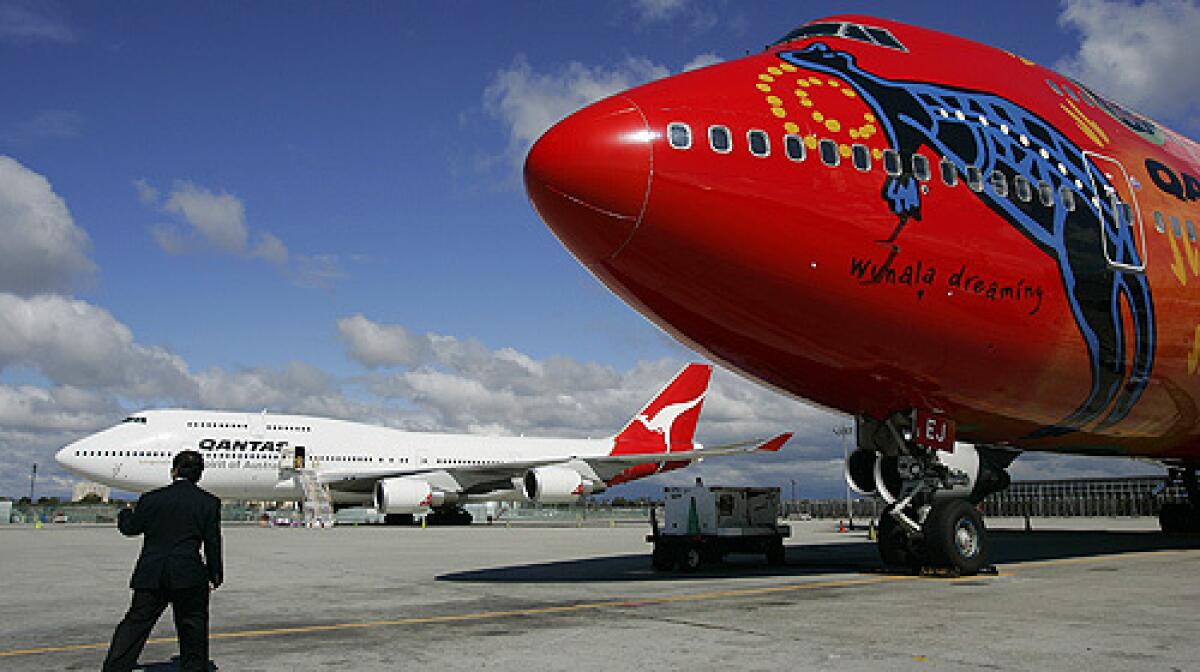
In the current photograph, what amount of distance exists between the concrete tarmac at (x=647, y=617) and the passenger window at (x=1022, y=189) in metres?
4.54

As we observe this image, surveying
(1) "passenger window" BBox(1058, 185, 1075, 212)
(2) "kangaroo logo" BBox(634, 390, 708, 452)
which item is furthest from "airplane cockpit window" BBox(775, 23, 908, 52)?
(2) "kangaroo logo" BBox(634, 390, 708, 452)

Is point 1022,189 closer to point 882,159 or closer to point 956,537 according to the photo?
point 882,159

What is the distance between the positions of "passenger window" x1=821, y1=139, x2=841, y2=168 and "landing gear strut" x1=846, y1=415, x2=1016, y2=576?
3.92m

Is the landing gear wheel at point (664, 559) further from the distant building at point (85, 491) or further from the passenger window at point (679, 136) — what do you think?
the distant building at point (85, 491)

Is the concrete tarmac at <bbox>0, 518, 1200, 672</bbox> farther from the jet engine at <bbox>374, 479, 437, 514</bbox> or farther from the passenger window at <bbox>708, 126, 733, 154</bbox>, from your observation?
the jet engine at <bbox>374, 479, 437, 514</bbox>

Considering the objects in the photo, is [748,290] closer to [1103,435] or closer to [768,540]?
[768,540]

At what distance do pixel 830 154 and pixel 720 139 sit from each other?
128cm

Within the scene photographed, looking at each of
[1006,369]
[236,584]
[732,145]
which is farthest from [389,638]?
[1006,369]

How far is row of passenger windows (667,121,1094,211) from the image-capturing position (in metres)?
9.17

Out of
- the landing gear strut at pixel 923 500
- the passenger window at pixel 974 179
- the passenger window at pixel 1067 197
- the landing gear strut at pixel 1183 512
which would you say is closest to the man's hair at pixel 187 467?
the passenger window at pixel 974 179

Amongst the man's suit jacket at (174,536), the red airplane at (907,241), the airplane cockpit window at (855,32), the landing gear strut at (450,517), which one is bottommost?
the landing gear strut at (450,517)

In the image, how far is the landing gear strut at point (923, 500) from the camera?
1129 cm

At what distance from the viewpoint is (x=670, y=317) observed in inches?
394

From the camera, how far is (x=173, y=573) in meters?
5.62
